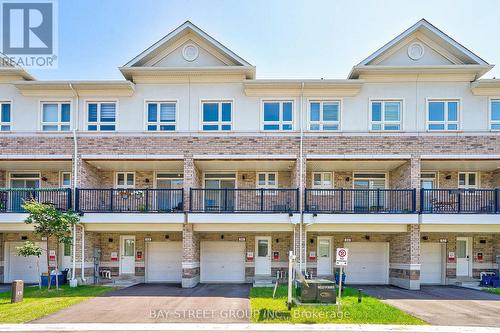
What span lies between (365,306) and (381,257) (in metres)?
7.19

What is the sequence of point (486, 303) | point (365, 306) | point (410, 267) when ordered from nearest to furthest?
point (365, 306) → point (486, 303) → point (410, 267)

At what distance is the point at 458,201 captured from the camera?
17047 millimetres

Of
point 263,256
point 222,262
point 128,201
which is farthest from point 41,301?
point 263,256

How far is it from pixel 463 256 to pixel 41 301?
61.0 ft

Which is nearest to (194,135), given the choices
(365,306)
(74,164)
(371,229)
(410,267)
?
(74,164)

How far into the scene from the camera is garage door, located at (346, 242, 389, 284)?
1900 centimetres

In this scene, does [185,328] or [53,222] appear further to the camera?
[53,222]

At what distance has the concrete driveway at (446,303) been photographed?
11.4 m

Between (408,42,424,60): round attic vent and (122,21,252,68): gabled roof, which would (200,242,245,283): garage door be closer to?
(122,21,252,68): gabled roof

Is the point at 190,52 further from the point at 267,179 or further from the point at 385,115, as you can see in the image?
the point at 385,115

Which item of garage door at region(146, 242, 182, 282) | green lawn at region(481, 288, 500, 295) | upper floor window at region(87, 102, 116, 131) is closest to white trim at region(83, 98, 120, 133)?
upper floor window at region(87, 102, 116, 131)

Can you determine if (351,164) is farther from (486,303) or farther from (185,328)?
(185,328)

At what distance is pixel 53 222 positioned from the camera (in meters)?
15.2

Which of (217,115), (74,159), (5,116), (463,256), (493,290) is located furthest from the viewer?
(463,256)
